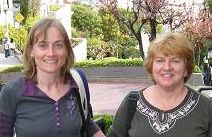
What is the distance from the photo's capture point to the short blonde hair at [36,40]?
10.9ft

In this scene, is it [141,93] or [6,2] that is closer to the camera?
[141,93]

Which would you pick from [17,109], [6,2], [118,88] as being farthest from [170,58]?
[6,2]

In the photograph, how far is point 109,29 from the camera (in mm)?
41625

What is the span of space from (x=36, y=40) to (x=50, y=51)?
0.11m

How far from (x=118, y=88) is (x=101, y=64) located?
9.70 feet

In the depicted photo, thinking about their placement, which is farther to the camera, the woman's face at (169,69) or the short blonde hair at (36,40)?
the short blonde hair at (36,40)

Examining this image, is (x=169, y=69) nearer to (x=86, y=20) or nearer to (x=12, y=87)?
(x=12, y=87)

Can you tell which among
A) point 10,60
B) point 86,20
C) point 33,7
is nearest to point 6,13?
point 33,7

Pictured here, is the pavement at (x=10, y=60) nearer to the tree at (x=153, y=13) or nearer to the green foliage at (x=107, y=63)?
the green foliage at (x=107, y=63)

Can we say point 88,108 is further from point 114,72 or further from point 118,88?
point 114,72

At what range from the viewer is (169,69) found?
10.3 ft

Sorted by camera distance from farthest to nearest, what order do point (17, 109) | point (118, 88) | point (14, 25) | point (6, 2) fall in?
point (6, 2), point (14, 25), point (118, 88), point (17, 109)

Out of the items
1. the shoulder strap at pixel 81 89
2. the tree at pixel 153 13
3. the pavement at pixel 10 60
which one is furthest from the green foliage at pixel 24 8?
the shoulder strap at pixel 81 89

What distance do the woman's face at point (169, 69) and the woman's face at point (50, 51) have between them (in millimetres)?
611
